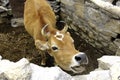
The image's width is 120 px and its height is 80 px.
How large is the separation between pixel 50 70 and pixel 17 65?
43cm

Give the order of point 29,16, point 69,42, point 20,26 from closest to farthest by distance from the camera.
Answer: point 69,42 < point 29,16 < point 20,26

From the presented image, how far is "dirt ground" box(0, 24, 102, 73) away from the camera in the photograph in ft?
→ 21.4

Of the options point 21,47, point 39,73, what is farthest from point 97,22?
point 39,73

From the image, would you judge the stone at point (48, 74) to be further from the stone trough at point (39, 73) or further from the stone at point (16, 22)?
the stone at point (16, 22)

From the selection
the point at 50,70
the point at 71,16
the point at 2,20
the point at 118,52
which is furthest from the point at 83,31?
the point at 50,70

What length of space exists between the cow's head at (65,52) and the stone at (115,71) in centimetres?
88

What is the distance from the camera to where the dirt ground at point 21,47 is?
651 centimetres

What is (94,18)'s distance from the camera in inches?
245

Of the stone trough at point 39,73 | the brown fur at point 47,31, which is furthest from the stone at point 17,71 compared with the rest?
the brown fur at point 47,31

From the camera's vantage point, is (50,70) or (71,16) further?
(71,16)

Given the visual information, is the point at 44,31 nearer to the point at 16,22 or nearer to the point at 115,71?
the point at 115,71

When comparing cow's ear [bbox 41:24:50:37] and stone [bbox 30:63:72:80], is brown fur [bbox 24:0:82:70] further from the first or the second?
stone [bbox 30:63:72:80]

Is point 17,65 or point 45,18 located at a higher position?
point 17,65

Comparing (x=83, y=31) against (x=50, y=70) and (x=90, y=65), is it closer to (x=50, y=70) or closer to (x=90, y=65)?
(x=90, y=65)
